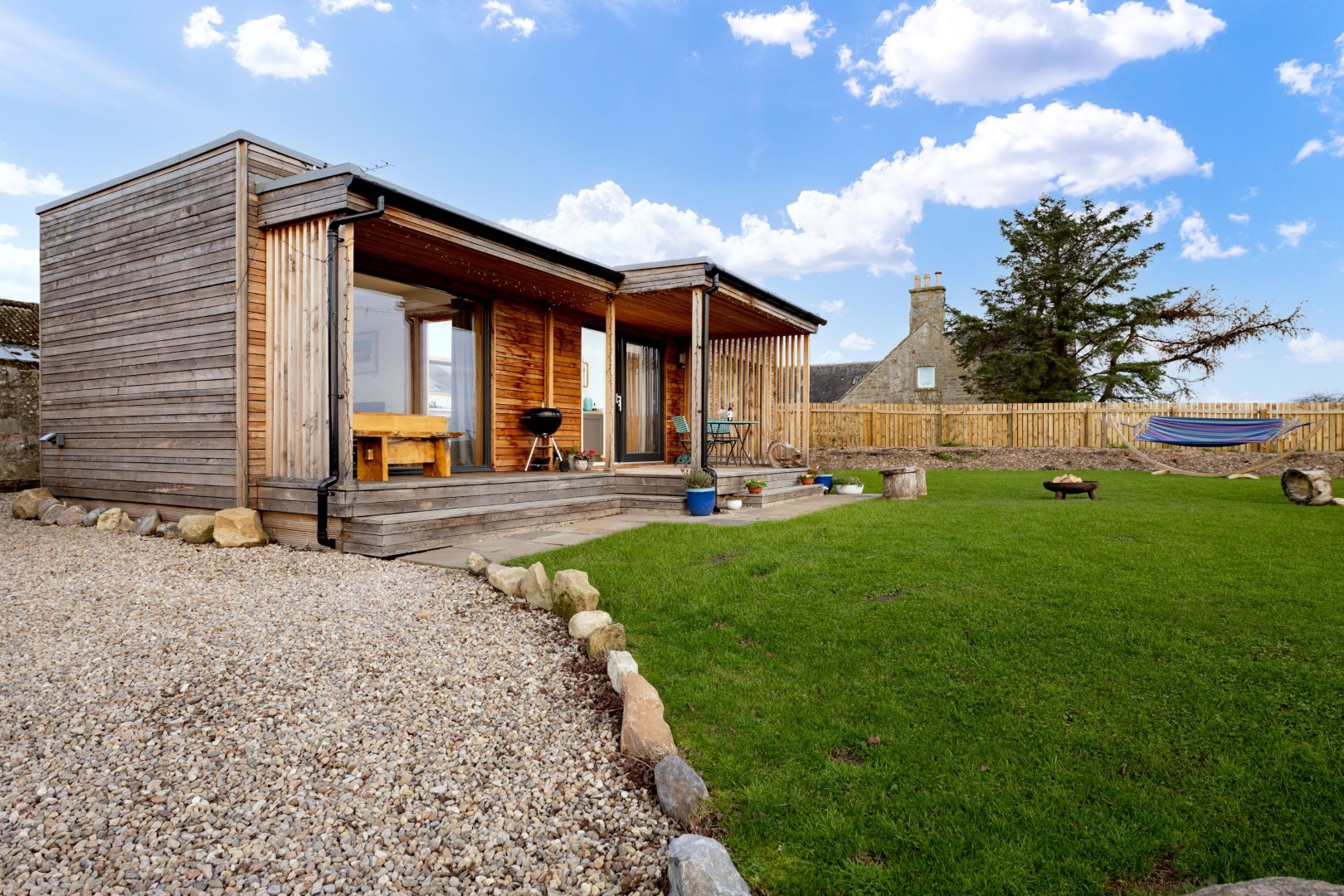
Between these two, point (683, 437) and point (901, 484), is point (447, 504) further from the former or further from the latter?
point (683, 437)

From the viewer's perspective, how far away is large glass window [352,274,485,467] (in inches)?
285

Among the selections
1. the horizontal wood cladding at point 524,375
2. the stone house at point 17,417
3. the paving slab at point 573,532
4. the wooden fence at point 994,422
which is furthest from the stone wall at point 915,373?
the stone house at point 17,417

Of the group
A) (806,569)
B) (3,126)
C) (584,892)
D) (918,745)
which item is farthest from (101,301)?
(918,745)

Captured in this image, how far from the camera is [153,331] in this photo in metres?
6.89

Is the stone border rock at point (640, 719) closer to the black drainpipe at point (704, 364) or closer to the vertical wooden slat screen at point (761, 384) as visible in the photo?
the black drainpipe at point (704, 364)

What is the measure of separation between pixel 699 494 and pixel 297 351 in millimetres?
4025

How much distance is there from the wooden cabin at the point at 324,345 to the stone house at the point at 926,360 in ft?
50.4

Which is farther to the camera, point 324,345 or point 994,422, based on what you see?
point 994,422

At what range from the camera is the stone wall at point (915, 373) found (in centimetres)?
2356

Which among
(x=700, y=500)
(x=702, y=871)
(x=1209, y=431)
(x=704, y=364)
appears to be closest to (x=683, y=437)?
(x=704, y=364)

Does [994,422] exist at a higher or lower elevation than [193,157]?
lower

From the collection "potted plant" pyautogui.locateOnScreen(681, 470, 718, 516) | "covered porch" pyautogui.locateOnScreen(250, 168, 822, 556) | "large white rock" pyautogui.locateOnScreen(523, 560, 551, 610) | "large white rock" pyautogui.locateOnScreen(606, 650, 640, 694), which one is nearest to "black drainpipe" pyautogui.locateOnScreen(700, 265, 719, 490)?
"covered porch" pyautogui.locateOnScreen(250, 168, 822, 556)

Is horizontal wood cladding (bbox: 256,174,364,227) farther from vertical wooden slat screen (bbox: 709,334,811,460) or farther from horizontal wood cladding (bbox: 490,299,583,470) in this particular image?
vertical wooden slat screen (bbox: 709,334,811,460)

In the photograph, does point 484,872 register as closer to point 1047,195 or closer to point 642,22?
point 642,22
